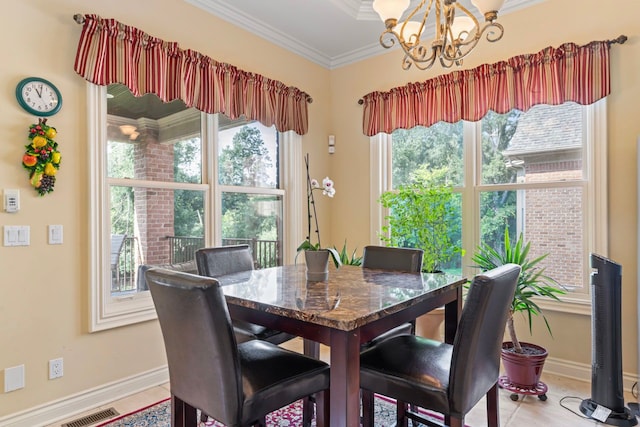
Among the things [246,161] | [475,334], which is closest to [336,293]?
[475,334]

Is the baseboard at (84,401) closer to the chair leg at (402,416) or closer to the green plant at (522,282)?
the chair leg at (402,416)

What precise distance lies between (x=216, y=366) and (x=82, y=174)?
5.59 feet

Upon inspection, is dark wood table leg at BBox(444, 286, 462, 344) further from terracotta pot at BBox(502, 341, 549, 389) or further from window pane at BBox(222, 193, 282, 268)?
window pane at BBox(222, 193, 282, 268)

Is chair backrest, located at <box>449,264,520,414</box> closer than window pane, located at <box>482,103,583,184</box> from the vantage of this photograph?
Yes

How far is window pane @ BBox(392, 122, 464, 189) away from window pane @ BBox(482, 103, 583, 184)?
23 cm

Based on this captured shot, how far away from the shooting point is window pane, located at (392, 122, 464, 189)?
3.44 meters

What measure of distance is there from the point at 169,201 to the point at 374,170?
1.97m

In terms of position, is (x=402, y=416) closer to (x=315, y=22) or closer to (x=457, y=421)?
(x=457, y=421)

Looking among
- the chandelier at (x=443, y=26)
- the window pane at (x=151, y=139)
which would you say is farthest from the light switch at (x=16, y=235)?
the chandelier at (x=443, y=26)

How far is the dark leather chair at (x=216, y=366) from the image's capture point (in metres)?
1.27

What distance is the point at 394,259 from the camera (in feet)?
7.90

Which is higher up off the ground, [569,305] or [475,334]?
[475,334]

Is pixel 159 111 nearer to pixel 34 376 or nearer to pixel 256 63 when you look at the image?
pixel 256 63

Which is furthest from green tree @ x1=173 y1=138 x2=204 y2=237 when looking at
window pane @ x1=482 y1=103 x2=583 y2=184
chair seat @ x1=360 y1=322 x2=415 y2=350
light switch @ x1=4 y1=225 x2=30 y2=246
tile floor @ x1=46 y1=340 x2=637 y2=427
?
window pane @ x1=482 y1=103 x2=583 y2=184
